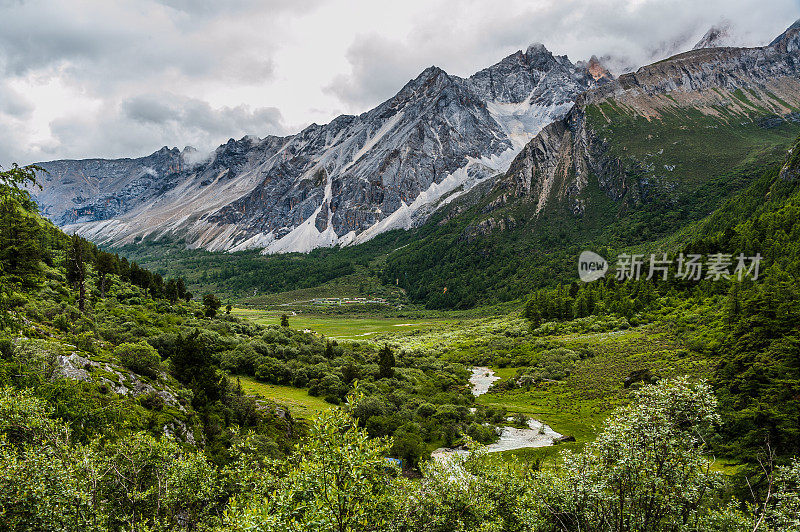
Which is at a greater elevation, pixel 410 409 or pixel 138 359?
pixel 138 359

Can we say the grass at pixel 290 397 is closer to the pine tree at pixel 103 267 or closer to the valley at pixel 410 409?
the valley at pixel 410 409

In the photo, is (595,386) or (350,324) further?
(350,324)

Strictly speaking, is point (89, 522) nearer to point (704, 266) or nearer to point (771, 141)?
point (704, 266)

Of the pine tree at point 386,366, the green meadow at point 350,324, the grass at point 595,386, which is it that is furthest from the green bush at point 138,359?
the green meadow at point 350,324

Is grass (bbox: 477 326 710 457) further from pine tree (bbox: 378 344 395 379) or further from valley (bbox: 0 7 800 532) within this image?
pine tree (bbox: 378 344 395 379)

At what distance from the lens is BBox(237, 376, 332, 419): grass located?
38.6 meters

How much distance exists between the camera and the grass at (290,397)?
38594 millimetres

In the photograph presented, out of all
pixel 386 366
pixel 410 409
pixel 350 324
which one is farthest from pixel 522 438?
pixel 350 324

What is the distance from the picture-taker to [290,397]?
43.3 metres

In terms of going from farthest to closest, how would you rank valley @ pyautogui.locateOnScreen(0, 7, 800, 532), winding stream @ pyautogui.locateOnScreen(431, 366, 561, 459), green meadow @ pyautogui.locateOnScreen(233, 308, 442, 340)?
green meadow @ pyautogui.locateOnScreen(233, 308, 442, 340) → winding stream @ pyautogui.locateOnScreen(431, 366, 561, 459) → valley @ pyautogui.locateOnScreen(0, 7, 800, 532)

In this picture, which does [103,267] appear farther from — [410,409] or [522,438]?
[522,438]

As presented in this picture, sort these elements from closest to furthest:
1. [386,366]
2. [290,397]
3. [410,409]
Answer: [410,409], [290,397], [386,366]

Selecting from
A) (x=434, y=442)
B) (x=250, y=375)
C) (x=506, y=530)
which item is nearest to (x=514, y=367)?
(x=434, y=442)

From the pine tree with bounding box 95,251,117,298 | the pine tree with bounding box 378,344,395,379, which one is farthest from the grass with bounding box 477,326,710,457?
the pine tree with bounding box 95,251,117,298
